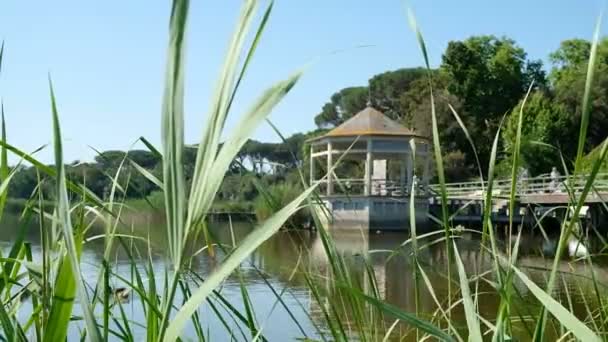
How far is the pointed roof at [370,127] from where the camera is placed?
22.1 meters

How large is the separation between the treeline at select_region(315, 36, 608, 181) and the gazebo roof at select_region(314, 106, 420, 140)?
3.36 meters

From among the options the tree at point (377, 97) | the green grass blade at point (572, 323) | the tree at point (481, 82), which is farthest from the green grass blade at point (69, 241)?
the tree at point (377, 97)

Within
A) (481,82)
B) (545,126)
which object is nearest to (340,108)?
(481,82)

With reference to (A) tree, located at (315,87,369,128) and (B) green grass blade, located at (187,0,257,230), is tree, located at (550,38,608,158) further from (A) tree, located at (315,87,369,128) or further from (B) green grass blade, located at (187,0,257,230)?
(B) green grass blade, located at (187,0,257,230)

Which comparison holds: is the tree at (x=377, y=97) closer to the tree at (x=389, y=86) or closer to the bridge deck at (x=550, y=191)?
the tree at (x=389, y=86)

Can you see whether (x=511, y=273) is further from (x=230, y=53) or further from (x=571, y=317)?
(x=230, y=53)

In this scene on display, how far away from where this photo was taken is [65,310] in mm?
510

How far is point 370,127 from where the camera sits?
74.4ft

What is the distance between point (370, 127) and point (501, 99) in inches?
502

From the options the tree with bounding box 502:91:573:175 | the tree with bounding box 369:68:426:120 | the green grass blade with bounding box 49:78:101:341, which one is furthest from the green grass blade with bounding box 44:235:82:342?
the tree with bounding box 369:68:426:120

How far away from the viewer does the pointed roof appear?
72.6 ft

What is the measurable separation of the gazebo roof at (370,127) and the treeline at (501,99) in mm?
3361

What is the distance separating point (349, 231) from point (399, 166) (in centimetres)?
636

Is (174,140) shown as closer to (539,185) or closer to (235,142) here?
(235,142)
